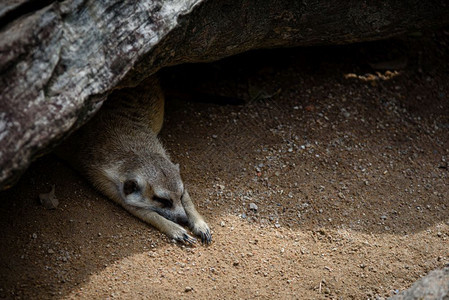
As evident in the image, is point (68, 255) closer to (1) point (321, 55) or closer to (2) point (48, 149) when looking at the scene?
(2) point (48, 149)

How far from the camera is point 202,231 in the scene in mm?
3031

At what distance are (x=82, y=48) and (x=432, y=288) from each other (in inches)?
80.2

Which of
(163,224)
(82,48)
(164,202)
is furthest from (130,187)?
(82,48)

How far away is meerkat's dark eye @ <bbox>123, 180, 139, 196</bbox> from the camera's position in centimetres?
324

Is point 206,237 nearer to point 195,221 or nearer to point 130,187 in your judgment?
point 195,221

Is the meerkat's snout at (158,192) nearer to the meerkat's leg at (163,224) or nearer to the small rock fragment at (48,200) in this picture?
the meerkat's leg at (163,224)

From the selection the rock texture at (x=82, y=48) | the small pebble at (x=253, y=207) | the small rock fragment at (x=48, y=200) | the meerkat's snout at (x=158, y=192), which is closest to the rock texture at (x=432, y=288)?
the small pebble at (x=253, y=207)

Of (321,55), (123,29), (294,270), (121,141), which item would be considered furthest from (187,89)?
(294,270)

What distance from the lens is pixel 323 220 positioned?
3.16 meters

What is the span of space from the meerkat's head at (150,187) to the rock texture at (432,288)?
1547mm

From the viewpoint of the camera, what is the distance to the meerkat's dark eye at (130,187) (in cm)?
324

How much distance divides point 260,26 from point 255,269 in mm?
1686

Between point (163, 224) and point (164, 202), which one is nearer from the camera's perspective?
point (163, 224)

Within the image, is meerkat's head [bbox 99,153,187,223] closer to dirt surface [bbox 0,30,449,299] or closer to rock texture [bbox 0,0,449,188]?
dirt surface [bbox 0,30,449,299]
